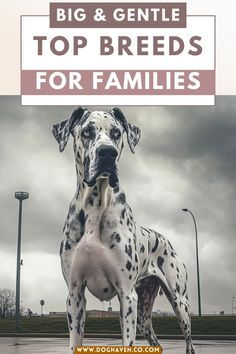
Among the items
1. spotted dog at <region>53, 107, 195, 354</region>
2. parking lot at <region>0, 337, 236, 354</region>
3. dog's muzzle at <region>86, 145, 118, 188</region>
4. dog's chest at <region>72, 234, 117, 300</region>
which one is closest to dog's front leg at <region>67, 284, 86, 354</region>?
spotted dog at <region>53, 107, 195, 354</region>

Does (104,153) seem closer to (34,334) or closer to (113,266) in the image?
(113,266)

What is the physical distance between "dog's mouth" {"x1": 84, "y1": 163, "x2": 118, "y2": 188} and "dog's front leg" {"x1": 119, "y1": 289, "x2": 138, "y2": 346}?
1052 millimetres

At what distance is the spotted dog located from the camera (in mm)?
5918

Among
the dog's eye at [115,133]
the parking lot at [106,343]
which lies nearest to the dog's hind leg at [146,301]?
the dog's eye at [115,133]

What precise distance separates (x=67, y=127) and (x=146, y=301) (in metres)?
2.47

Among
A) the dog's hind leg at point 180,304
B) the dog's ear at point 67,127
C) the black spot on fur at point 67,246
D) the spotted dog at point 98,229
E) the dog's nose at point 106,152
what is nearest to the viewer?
the dog's nose at point 106,152

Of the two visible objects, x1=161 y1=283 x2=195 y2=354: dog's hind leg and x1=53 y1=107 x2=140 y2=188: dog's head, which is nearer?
x1=53 y1=107 x2=140 y2=188: dog's head

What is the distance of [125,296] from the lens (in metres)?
5.99

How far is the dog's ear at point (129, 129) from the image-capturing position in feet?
20.9

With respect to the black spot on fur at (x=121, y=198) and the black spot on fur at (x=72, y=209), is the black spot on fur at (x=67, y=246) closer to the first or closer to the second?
the black spot on fur at (x=72, y=209)

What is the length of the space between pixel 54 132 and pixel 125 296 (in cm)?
177

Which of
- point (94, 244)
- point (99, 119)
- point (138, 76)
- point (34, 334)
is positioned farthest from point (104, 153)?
point (34, 334)

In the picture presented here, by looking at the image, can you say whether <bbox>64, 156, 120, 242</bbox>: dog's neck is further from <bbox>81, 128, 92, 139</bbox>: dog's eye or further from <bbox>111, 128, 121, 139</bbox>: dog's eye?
<bbox>111, 128, 121, 139</bbox>: dog's eye

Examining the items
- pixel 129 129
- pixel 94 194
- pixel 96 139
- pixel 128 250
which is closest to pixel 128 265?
pixel 128 250
